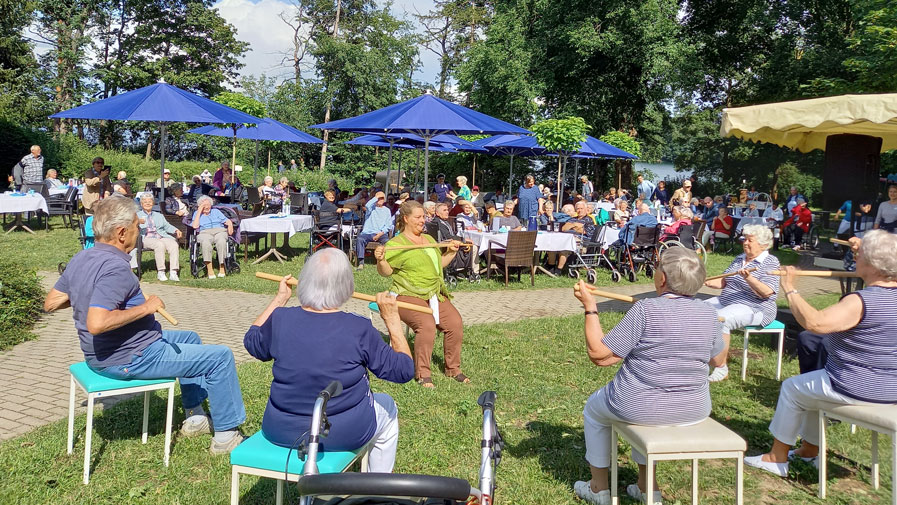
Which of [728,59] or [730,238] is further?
[728,59]

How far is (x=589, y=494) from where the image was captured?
3.58 m

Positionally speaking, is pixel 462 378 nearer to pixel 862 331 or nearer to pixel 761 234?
pixel 761 234

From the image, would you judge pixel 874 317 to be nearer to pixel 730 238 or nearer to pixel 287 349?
pixel 287 349

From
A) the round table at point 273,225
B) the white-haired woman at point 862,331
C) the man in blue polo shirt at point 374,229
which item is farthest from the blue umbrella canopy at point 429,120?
the white-haired woman at point 862,331

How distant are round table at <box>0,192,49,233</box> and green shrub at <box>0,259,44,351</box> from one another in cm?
777

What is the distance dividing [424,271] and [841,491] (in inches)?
131

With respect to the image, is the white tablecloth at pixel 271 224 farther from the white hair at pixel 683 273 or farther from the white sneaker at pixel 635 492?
the white hair at pixel 683 273

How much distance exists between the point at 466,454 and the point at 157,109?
870cm

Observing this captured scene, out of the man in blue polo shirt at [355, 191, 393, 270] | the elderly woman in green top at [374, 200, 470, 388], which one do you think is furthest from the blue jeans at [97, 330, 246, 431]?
the man in blue polo shirt at [355, 191, 393, 270]

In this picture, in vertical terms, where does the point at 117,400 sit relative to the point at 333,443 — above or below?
below

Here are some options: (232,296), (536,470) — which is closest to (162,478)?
(536,470)

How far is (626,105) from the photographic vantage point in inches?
1080

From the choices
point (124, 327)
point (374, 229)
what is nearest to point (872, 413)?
point (124, 327)

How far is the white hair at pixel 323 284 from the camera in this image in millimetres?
2875
